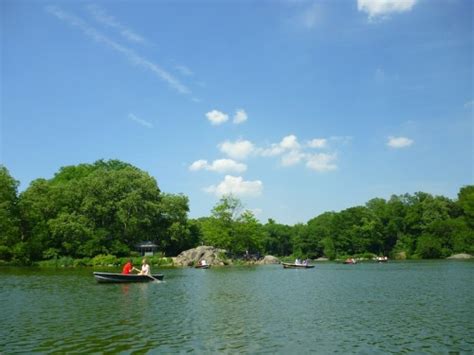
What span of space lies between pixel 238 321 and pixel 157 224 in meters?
70.0

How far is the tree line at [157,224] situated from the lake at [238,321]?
Result: 1665 inches

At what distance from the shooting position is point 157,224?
8681cm

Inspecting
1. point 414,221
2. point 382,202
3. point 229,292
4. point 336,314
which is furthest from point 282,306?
point 382,202

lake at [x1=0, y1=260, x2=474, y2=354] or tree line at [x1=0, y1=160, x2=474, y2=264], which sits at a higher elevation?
tree line at [x1=0, y1=160, x2=474, y2=264]

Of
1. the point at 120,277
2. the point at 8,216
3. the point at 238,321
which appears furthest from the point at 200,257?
the point at 238,321

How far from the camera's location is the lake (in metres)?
14.2

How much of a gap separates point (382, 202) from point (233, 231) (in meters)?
58.0

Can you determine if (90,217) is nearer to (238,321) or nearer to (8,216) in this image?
(8,216)

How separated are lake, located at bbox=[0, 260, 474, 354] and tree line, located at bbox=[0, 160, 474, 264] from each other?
4230cm

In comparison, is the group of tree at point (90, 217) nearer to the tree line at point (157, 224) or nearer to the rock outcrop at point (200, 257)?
the tree line at point (157, 224)

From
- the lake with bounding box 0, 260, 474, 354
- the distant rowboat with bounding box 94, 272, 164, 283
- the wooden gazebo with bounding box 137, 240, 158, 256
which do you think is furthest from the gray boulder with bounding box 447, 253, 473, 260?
the distant rowboat with bounding box 94, 272, 164, 283

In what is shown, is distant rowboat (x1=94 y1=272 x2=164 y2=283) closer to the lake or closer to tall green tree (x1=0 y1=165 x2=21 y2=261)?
the lake

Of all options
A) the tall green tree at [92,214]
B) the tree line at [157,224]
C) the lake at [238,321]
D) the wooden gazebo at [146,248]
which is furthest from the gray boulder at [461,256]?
the lake at [238,321]

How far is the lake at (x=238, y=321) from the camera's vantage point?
14.2 meters
